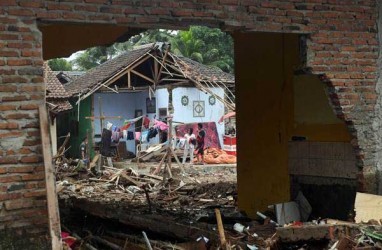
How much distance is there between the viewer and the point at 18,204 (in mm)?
5625

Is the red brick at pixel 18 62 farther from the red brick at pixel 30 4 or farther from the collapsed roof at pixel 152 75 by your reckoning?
the collapsed roof at pixel 152 75

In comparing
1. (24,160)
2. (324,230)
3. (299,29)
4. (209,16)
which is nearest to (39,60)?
(24,160)

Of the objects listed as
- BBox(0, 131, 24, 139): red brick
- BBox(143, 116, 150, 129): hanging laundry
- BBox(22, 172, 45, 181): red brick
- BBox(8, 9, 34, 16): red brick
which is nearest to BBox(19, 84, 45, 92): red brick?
BBox(0, 131, 24, 139): red brick

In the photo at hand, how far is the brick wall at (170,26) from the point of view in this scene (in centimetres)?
562

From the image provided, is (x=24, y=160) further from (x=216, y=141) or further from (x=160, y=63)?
(x=216, y=141)

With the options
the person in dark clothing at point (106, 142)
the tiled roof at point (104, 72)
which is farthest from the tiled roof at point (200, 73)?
the person in dark clothing at point (106, 142)

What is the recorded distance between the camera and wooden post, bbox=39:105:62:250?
5.47 metres

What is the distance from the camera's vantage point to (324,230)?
21.4ft

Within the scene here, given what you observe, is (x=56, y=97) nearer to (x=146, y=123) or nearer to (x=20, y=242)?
(x=146, y=123)

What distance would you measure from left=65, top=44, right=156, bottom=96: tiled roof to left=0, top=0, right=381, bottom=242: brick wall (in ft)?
60.2

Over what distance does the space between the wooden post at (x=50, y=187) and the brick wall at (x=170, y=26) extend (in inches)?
4.5

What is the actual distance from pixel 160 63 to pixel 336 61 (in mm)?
18386

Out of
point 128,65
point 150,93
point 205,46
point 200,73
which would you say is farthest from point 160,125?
point 205,46

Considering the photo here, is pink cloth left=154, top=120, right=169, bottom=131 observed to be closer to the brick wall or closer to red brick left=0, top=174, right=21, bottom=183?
the brick wall
